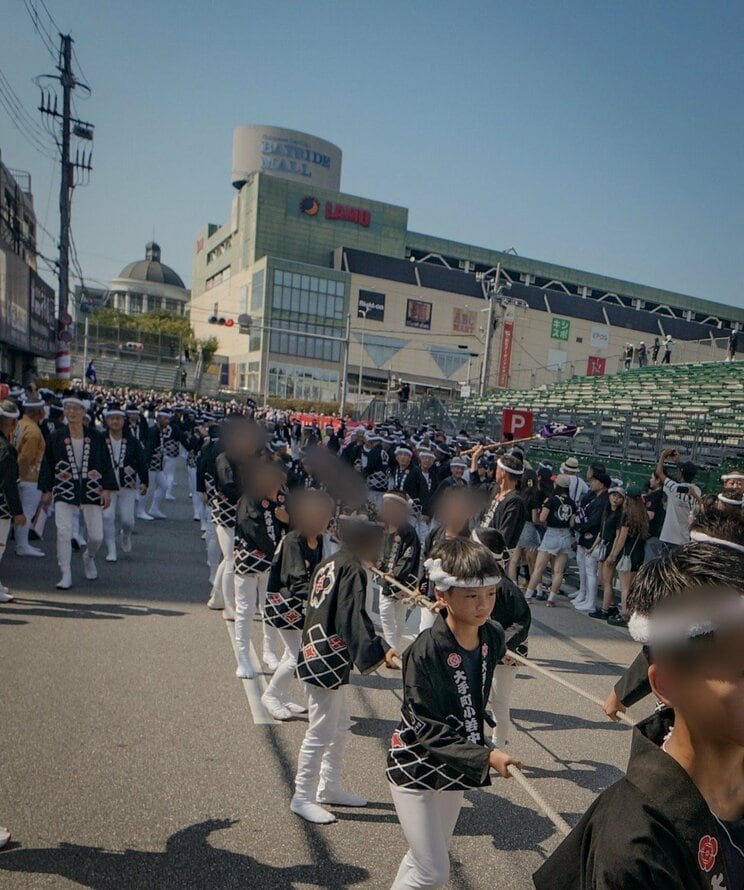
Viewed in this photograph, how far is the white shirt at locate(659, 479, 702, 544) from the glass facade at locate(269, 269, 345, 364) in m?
57.0

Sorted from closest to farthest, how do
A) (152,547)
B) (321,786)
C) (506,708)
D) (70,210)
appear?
(321,786) < (506,708) < (152,547) < (70,210)

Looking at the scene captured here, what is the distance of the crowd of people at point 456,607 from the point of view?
127 centimetres

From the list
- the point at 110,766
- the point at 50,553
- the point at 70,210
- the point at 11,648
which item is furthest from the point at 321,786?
the point at 70,210

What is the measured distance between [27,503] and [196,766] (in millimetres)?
6240

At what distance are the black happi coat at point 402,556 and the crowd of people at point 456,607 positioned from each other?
0.02 meters

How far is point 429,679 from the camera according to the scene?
261 centimetres

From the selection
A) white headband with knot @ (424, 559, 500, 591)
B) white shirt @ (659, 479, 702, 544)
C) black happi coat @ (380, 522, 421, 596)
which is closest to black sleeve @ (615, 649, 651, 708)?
white headband with knot @ (424, 559, 500, 591)

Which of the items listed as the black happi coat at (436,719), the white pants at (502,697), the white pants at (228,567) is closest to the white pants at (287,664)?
the white pants at (502,697)

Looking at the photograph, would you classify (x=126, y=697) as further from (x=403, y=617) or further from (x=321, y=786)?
(x=403, y=617)

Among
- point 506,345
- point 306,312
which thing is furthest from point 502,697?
point 506,345

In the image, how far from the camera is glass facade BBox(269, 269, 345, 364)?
63.9m

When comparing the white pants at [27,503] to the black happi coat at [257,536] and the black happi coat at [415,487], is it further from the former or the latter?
the black happi coat at [415,487]

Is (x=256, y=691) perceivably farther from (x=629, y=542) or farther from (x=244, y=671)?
(x=629, y=542)

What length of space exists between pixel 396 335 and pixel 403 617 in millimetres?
64478
